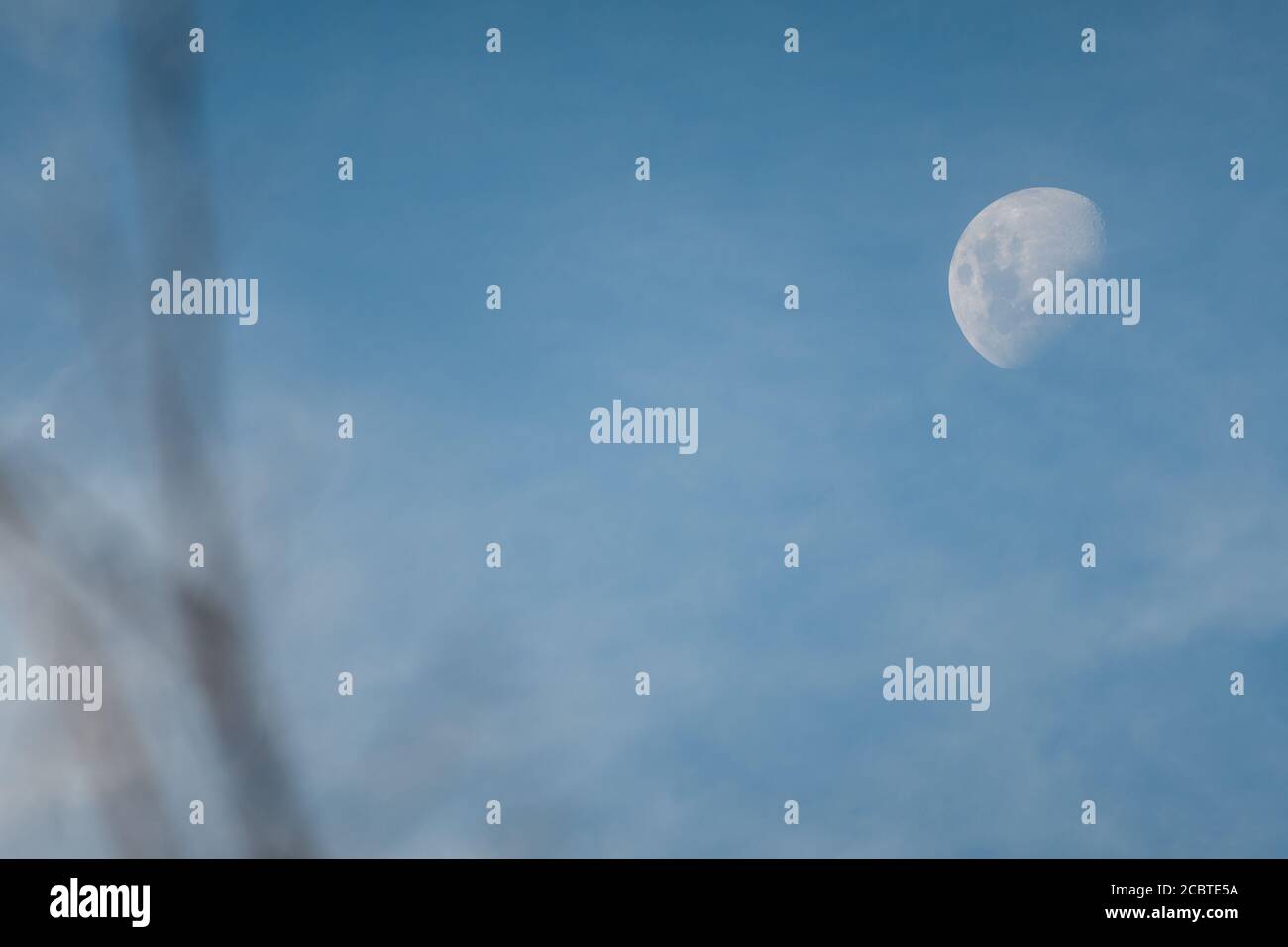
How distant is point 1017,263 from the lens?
490 cm

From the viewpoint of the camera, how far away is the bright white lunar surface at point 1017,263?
490 cm

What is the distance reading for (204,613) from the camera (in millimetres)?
4816

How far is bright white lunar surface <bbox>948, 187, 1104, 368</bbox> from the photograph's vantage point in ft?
16.1
